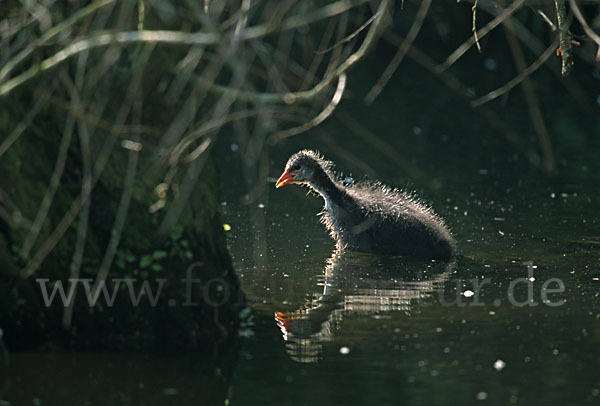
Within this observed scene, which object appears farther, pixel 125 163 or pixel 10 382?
pixel 125 163

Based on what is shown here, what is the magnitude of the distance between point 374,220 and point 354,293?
2027 millimetres

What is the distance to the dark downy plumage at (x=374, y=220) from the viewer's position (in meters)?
11.2

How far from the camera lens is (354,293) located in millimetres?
9516

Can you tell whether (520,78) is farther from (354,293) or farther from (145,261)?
(354,293)

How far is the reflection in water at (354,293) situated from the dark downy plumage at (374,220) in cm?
16

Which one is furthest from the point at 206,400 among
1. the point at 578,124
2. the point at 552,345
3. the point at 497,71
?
the point at 497,71

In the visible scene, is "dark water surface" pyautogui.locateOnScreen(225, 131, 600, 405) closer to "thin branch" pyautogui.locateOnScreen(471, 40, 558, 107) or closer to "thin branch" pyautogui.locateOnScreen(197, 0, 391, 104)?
"thin branch" pyautogui.locateOnScreen(471, 40, 558, 107)

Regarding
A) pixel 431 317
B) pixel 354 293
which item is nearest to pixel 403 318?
pixel 431 317

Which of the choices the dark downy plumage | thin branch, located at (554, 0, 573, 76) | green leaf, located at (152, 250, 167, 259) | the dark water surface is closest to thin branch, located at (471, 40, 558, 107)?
thin branch, located at (554, 0, 573, 76)

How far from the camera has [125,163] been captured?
7.79m

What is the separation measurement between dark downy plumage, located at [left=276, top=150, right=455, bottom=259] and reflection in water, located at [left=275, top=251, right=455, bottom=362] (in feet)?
0.52

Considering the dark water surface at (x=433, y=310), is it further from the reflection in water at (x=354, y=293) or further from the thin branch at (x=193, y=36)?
the thin branch at (x=193, y=36)

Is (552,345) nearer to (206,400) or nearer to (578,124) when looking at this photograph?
(206,400)

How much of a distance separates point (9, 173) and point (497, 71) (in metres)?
20.7
